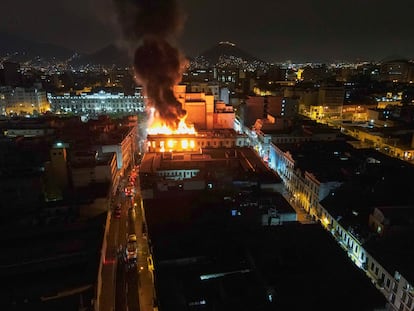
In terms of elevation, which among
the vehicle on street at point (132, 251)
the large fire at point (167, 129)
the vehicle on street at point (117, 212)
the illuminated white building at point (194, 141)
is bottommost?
the vehicle on street at point (132, 251)

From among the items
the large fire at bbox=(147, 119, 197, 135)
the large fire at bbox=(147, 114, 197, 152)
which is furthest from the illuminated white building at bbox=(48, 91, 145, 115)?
the large fire at bbox=(147, 114, 197, 152)

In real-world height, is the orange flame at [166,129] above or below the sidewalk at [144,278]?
above

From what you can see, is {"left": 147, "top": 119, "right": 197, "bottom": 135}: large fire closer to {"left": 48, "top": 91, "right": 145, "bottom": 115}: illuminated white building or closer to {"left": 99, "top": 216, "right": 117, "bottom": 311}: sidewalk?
{"left": 48, "top": 91, "right": 145, "bottom": 115}: illuminated white building

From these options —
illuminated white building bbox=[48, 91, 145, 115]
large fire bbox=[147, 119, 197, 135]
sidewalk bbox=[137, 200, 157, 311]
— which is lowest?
sidewalk bbox=[137, 200, 157, 311]

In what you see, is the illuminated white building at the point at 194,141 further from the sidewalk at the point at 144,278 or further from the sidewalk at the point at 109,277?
the sidewalk at the point at 109,277

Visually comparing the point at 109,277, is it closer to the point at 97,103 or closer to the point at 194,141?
the point at 194,141

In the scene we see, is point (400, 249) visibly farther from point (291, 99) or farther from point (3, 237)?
point (291, 99)

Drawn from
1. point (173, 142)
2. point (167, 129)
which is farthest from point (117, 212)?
point (167, 129)

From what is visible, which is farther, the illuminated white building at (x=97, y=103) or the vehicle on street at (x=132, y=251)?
the illuminated white building at (x=97, y=103)

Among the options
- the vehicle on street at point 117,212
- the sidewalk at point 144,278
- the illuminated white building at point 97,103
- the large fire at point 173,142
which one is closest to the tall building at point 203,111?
the large fire at point 173,142
